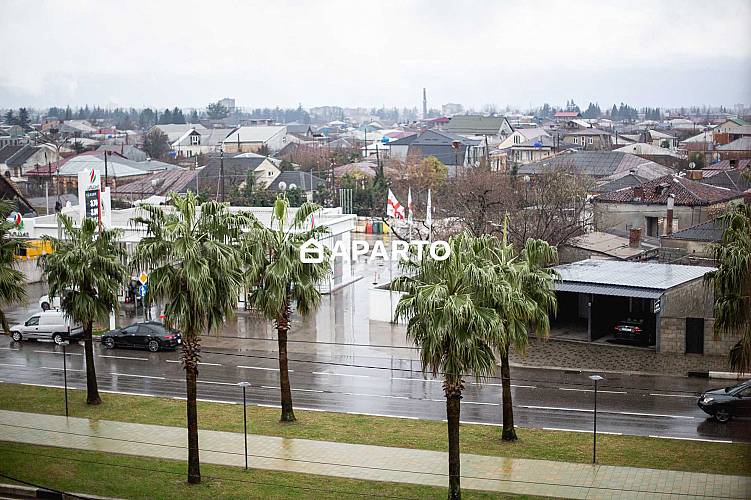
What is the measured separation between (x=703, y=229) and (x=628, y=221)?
21.6 feet

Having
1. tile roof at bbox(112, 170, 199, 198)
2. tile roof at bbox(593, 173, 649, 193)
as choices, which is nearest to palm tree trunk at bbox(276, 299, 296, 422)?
tile roof at bbox(593, 173, 649, 193)

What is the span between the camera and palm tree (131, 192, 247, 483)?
15188 millimetres

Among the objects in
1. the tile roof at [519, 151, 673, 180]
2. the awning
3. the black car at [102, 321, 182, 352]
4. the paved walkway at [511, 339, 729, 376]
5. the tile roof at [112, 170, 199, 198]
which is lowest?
the paved walkway at [511, 339, 729, 376]

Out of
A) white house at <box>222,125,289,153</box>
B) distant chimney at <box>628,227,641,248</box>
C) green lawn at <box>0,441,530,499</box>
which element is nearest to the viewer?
green lawn at <box>0,441,530,499</box>

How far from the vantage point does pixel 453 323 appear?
13562 mm

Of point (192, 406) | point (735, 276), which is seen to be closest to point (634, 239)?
point (735, 276)

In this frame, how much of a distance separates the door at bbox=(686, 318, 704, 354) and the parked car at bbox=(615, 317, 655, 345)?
54.9 inches

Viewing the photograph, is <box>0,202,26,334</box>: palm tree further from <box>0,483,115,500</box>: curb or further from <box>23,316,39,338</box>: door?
<box>23,316,39,338</box>: door

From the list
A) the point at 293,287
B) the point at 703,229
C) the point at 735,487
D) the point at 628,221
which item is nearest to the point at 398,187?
the point at 628,221

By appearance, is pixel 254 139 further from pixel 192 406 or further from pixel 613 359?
pixel 192 406

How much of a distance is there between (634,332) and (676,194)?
42.9 feet

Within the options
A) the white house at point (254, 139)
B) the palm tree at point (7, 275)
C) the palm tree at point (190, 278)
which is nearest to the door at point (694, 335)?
the palm tree at point (190, 278)

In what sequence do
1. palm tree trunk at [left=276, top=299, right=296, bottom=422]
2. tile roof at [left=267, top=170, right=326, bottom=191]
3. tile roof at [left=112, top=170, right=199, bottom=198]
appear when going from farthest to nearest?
tile roof at [left=267, top=170, right=326, bottom=191] → tile roof at [left=112, top=170, right=199, bottom=198] → palm tree trunk at [left=276, top=299, right=296, bottom=422]

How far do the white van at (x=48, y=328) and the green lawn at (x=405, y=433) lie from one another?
4.72 m
